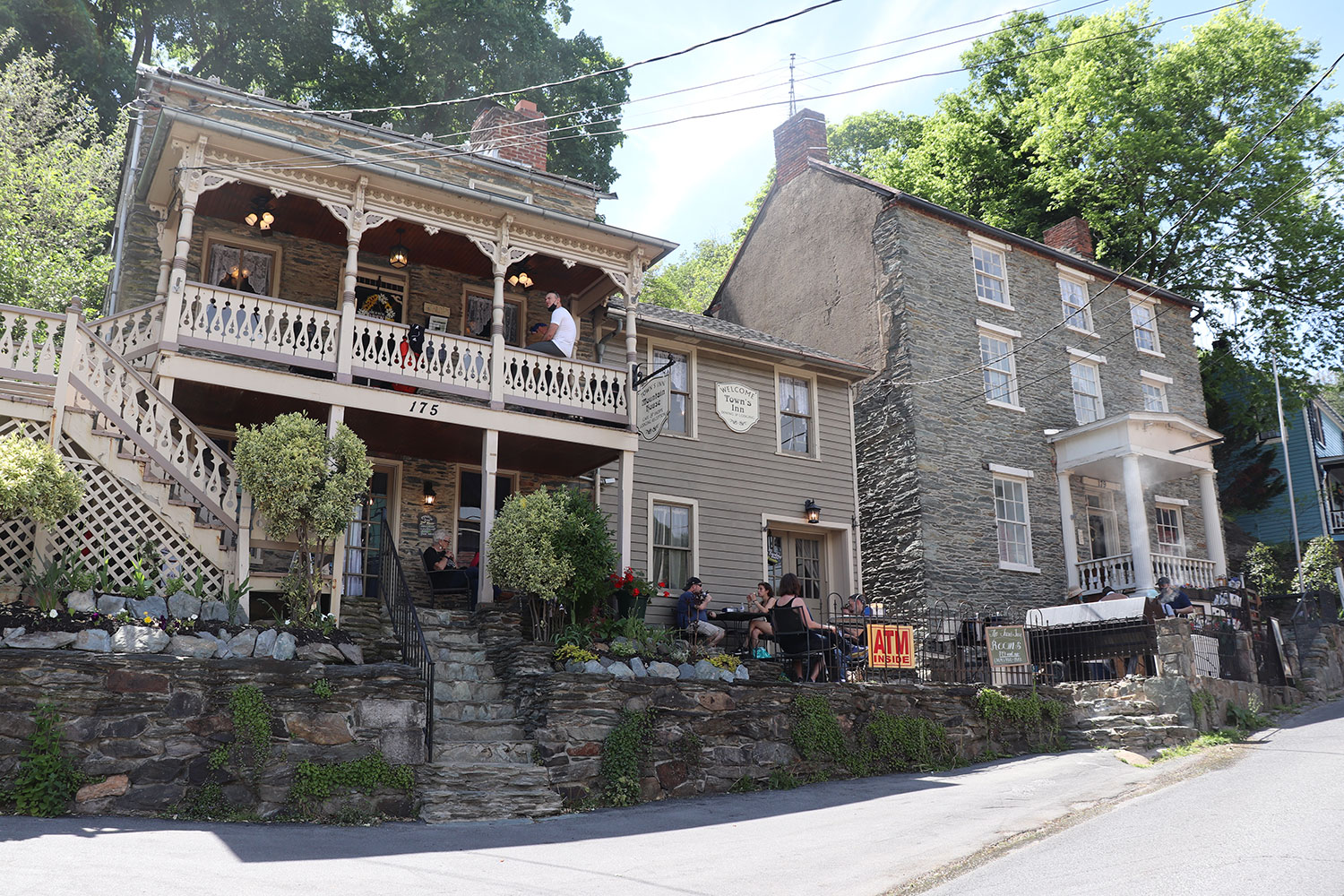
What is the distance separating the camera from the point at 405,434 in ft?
46.0

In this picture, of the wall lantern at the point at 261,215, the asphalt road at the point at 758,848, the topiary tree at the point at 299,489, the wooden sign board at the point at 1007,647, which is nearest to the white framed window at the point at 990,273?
the wooden sign board at the point at 1007,647

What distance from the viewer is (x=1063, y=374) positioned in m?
23.1

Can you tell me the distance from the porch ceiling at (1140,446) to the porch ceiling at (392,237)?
11.3 m

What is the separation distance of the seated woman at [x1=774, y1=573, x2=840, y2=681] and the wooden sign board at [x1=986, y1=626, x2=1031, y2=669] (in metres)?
2.73

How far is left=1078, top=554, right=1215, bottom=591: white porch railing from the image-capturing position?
67.5ft

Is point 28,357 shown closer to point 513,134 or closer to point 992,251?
point 513,134

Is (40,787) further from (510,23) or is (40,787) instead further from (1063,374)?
(510,23)

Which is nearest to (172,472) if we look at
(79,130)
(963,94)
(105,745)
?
(105,745)

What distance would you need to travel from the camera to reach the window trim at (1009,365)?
21.5 meters

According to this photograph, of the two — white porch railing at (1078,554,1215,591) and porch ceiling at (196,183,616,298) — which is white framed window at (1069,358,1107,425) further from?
porch ceiling at (196,183,616,298)

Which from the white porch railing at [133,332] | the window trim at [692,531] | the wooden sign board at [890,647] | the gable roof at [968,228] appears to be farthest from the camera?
the gable roof at [968,228]

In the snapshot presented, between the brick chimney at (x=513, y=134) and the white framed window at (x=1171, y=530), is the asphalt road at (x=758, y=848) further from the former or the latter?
the white framed window at (x=1171, y=530)

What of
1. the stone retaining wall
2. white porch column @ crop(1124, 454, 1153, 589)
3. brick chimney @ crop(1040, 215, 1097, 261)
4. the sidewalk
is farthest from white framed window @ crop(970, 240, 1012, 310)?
the stone retaining wall

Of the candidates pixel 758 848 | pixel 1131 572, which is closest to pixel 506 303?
pixel 758 848
